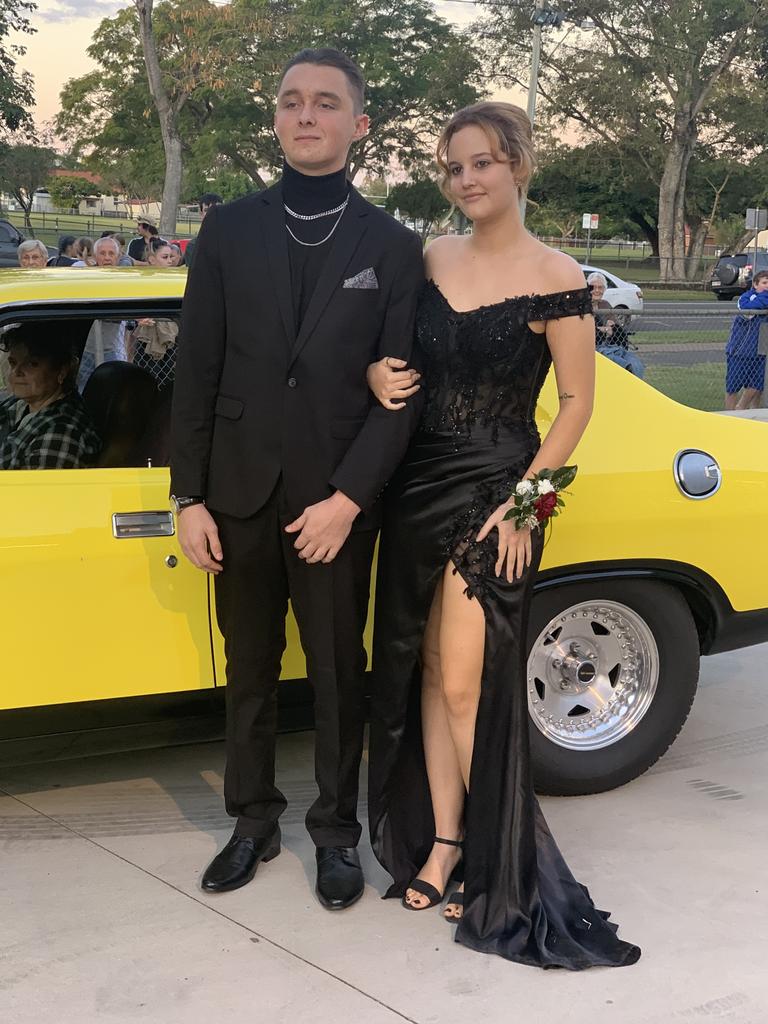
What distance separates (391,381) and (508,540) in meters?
0.50

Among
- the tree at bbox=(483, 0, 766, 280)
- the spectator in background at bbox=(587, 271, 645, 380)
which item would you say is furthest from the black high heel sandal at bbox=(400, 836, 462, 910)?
the tree at bbox=(483, 0, 766, 280)

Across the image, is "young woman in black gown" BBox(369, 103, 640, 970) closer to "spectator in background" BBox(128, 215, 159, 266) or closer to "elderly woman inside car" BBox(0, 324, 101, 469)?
"elderly woman inside car" BBox(0, 324, 101, 469)

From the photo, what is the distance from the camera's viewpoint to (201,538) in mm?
3027

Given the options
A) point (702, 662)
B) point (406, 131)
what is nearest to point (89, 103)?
point (406, 131)

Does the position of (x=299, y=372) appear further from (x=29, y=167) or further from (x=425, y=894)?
(x=29, y=167)

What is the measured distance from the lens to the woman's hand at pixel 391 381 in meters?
2.90

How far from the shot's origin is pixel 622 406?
3.76 m

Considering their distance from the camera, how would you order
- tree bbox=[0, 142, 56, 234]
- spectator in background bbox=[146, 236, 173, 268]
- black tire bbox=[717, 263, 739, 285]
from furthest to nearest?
tree bbox=[0, 142, 56, 234] → black tire bbox=[717, 263, 739, 285] → spectator in background bbox=[146, 236, 173, 268]

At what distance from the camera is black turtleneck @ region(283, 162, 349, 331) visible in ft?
A: 9.62

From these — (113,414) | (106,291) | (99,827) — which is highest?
(106,291)

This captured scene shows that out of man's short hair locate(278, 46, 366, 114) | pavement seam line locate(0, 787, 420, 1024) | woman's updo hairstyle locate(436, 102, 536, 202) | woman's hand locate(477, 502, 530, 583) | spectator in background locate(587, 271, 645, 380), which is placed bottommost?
pavement seam line locate(0, 787, 420, 1024)

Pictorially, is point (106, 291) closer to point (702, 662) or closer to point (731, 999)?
point (731, 999)

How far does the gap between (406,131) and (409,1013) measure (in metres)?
54.3

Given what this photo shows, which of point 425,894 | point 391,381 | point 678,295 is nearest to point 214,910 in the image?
point 425,894
